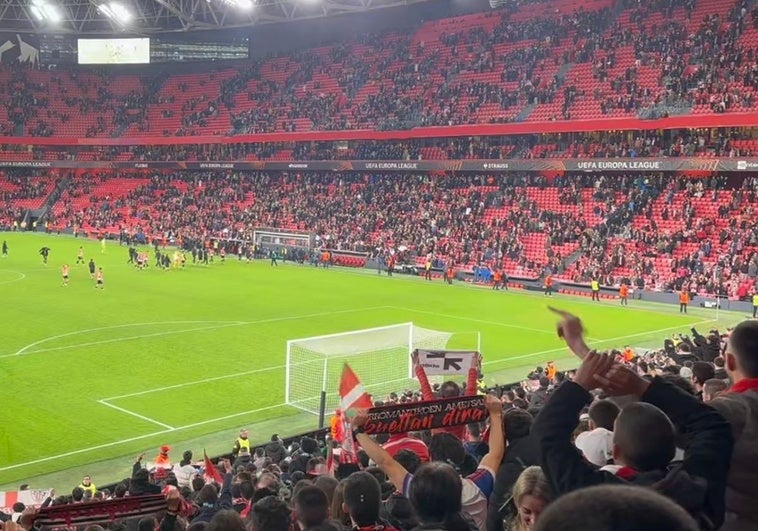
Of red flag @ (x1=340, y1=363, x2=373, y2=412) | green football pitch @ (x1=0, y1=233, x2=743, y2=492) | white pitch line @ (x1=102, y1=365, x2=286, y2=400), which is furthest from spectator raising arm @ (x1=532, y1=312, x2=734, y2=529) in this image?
white pitch line @ (x1=102, y1=365, x2=286, y2=400)

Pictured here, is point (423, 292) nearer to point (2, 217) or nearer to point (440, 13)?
point (440, 13)

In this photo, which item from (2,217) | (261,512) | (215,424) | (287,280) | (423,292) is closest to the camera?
(261,512)

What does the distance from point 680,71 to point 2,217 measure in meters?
63.7

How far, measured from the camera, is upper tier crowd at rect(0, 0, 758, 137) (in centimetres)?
5269

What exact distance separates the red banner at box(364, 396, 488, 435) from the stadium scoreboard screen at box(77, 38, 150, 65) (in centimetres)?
8527

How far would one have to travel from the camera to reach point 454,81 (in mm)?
66438

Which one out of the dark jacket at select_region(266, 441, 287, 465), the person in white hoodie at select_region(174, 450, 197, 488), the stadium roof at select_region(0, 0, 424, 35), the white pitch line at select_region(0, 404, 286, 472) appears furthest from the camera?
the stadium roof at select_region(0, 0, 424, 35)

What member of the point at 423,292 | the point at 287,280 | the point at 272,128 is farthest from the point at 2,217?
the point at 423,292

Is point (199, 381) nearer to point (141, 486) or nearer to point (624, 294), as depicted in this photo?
point (141, 486)

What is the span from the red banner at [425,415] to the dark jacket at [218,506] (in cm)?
230

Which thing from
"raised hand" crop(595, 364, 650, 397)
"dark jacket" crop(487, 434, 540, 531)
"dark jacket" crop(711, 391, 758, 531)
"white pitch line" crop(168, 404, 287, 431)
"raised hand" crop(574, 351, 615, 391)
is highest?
"raised hand" crop(574, 351, 615, 391)

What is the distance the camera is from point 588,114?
179 ft

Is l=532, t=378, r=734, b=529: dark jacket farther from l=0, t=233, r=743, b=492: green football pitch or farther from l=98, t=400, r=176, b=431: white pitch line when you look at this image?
l=98, t=400, r=176, b=431: white pitch line

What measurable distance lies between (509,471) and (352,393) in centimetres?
488
